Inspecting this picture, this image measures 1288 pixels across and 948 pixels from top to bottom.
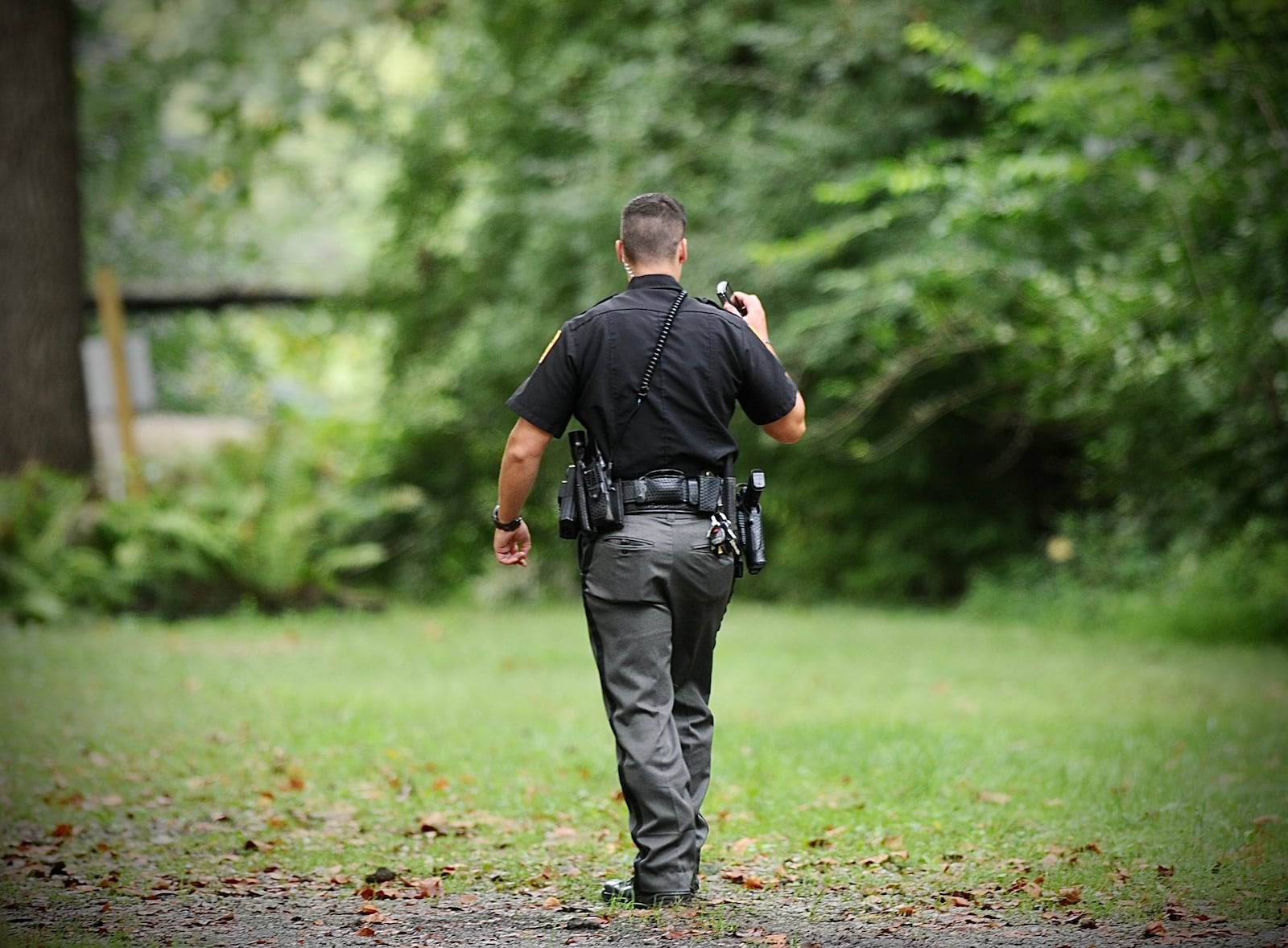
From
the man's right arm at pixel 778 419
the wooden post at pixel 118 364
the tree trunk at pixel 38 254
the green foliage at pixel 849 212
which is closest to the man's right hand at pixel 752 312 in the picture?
the man's right arm at pixel 778 419

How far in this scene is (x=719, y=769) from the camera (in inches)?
314

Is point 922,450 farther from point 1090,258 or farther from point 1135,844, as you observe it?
point 1135,844

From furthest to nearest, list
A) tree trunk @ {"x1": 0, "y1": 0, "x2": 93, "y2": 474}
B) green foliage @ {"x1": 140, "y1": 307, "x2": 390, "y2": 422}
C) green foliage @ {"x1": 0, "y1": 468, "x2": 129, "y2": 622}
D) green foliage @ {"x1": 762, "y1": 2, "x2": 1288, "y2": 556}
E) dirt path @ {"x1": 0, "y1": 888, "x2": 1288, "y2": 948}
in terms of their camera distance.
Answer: green foliage @ {"x1": 140, "y1": 307, "x2": 390, "y2": 422}
tree trunk @ {"x1": 0, "y1": 0, "x2": 93, "y2": 474}
green foliage @ {"x1": 0, "y1": 468, "x2": 129, "y2": 622}
green foliage @ {"x1": 762, "y1": 2, "x2": 1288, "y2": 556}
dirt path @ {"x1": 0, "y1": 888, "x2": 1288, "y2": 948}

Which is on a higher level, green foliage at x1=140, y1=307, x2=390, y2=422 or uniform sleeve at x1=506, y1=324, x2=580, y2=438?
green foliage at x1=140, y1=307, x2=390, y2=422

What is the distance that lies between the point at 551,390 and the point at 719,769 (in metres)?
3.41

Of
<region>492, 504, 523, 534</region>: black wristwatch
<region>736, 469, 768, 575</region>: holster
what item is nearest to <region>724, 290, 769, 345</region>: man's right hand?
<region>736, 469, 768, 575</region>: holster

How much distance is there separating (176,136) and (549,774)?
865 inches

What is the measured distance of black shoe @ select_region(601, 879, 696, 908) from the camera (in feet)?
17.1

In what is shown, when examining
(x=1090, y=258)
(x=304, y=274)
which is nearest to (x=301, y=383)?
(x=304, y=274)

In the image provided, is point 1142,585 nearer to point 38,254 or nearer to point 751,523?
point 751,523

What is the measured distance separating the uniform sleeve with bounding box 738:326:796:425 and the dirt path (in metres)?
1.68

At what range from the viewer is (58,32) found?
1655 cm

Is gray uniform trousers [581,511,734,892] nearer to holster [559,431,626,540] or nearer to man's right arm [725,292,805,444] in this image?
holster [559,431,626,540]

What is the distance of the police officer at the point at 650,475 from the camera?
5137 mm
